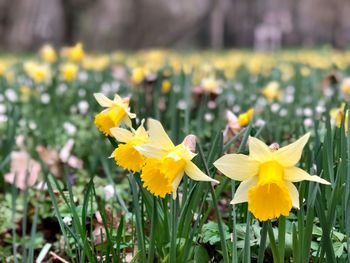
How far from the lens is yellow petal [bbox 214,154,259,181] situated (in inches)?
35.6

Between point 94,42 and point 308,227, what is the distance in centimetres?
1268

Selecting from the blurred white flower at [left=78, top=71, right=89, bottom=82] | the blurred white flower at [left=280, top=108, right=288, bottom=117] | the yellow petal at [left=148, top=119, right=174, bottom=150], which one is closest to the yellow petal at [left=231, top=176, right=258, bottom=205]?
the yellow petal at [left=148, top=119, right=174, bottom=150]

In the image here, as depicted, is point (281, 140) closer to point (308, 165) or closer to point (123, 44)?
point (308, 165)

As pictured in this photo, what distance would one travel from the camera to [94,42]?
13.3 metres

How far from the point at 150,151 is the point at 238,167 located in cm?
15

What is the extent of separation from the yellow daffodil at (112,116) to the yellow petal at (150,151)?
208mm

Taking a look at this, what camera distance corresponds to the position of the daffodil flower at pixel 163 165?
0.94 m

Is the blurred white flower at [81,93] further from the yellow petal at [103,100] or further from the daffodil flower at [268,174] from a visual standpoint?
the daffodil flower at [268,174]

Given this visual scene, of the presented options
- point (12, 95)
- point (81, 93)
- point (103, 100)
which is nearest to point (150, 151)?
point (103, 100)

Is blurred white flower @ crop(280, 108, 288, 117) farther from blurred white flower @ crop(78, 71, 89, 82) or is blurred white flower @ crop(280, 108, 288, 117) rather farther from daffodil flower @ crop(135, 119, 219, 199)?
daffodil flower @ crop(135, 119, 219, 199)

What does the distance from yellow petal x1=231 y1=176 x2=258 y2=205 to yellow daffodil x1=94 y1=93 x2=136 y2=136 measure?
0.32 m

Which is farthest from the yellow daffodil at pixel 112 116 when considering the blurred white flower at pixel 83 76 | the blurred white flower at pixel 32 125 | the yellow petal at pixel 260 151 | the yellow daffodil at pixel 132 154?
the blurred white flower at pixel 83 76

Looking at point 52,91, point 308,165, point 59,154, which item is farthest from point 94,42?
point 308,165

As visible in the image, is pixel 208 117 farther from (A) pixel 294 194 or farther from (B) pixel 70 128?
(A) pixel 294 194
